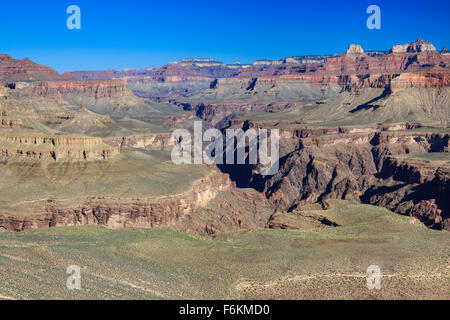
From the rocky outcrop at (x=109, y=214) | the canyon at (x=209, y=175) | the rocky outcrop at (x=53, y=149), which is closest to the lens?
the rocky outcrop at (x=109, y=214)

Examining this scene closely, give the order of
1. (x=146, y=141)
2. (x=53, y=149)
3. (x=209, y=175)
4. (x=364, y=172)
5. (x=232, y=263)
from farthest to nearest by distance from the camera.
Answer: (x=146, y=141) → (x=364, y=172) → (x=209, y=175) → (x=53, y=149) → (x=232, y=263)

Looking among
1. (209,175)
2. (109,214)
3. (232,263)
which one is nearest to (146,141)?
(209,175)

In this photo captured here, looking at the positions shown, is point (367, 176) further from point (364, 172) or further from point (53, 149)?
point (53, 149)

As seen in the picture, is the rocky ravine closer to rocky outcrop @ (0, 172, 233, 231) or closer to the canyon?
the canyon

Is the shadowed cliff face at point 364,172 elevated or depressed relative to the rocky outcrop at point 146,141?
depressed

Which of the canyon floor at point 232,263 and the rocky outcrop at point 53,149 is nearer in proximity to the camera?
the canyon floor at point 232,263

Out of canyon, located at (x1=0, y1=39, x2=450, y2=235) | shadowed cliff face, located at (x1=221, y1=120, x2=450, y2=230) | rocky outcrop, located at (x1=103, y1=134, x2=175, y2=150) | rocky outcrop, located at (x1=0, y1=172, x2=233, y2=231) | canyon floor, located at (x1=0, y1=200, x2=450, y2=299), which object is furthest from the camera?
rocky outcrop, located at (x1=103, y1=134, x2=175, y2=150)

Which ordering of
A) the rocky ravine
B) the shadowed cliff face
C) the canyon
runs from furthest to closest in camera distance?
1. the shadowed cliff face
2. the rocky ravine
3. the canyon

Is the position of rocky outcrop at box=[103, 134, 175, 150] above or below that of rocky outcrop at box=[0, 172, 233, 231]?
above

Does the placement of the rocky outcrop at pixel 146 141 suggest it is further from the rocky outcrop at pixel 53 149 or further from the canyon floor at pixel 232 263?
the canyon floor at pixel 232 263

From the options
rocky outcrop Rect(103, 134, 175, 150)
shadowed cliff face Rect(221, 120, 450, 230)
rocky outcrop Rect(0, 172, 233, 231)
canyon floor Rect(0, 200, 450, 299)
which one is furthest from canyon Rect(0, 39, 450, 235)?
canyon floor Rect(0, 200, 450, 299)

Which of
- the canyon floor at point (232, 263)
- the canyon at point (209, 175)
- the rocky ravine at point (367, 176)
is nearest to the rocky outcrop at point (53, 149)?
the canyon at point (209, 175)

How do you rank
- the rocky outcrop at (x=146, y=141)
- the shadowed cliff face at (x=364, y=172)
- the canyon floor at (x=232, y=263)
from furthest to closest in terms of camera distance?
1. the rocky outcrop at (x=146, y=141)
2. the shadowed cliff face at (x=364, y=172)
3. the canyon floor at (x=232, y=263)
